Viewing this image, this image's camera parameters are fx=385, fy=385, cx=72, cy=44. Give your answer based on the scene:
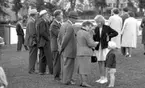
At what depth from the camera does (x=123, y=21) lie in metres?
16.4

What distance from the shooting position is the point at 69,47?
9922mm

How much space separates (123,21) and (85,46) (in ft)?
23.4

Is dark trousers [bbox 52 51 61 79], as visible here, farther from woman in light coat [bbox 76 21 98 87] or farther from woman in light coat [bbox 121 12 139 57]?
woman in light coat [bbox 121 12 139 57]

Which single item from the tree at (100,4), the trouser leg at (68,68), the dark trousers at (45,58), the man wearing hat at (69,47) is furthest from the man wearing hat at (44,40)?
the tree at (100,4)

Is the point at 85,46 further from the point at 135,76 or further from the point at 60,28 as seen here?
the point at 135,76

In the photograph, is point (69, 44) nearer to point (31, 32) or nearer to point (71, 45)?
point (71, 45)

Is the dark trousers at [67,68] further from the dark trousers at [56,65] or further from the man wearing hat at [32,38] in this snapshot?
the man wearing hat at [32,38]

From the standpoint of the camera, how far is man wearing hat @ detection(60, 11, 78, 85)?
980 centimetres

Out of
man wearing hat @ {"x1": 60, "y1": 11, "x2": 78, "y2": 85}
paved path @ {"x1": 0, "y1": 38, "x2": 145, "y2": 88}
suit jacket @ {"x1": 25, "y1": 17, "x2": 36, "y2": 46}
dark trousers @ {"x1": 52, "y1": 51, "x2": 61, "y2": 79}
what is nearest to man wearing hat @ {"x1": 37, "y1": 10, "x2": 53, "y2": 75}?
suit jacket @ {"x1": 25, "y1": 17, "x2": 36, "y2": 46}

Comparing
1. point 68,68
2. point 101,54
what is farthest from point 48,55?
point 101,54

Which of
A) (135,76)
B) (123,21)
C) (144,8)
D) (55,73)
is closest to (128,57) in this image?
(123,21)

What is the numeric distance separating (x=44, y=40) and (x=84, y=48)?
2482 millimetres

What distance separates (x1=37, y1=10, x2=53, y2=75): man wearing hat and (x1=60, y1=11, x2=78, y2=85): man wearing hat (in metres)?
1.74

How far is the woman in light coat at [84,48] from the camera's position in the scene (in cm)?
950
